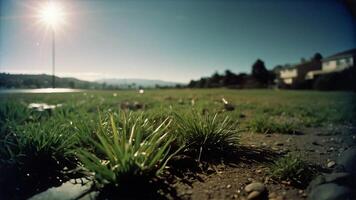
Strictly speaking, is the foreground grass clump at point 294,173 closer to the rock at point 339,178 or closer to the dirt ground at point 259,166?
the dirt ground at point 259,166

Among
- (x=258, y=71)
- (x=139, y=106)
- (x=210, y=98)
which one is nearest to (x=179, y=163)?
(x=210, y=98)

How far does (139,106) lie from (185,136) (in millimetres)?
6505

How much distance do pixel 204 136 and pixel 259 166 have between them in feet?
2.26

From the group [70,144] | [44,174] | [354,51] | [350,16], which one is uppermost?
[350,16]

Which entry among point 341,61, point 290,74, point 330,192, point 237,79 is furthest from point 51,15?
point 290,74

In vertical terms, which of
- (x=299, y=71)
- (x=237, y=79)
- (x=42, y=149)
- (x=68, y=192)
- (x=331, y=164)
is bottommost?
(x=68, y=192)

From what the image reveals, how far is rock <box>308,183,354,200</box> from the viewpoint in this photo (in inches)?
73.0

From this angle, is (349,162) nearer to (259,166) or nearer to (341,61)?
(259,166)

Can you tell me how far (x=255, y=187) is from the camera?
2125 millimetres

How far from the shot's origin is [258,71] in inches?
306

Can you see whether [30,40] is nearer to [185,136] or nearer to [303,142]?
[185,136]

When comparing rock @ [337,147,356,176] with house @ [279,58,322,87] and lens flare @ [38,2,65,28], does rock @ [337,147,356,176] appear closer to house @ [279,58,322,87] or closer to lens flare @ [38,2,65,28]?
lens flare @ [38,2,65,28]

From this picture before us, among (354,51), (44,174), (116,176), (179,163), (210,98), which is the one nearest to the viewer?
(116,176)

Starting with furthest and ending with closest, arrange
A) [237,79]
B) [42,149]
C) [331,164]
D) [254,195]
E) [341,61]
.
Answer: [237,79] → [341,61] → [331,164] → [42,149] → [254,195]
